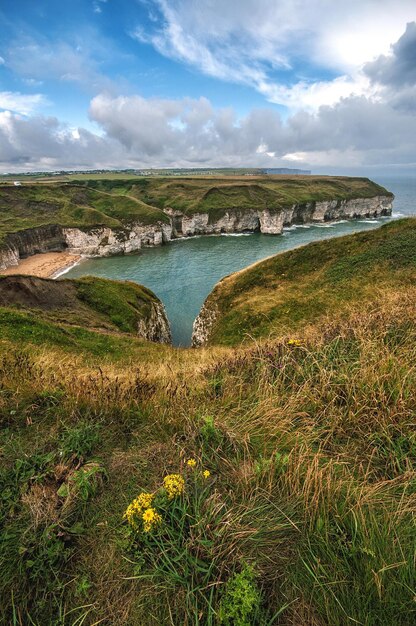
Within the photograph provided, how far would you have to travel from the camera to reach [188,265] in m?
81.0

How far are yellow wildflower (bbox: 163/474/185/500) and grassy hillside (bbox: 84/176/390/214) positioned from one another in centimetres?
13309

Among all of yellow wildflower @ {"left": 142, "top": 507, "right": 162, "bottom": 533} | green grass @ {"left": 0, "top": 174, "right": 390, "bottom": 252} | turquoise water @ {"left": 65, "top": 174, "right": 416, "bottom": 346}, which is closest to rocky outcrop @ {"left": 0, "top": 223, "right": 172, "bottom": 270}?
green grass @ {"left": 0, "top": 174, "right": 390, "bottom": 252}

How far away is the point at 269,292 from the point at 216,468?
87.9 ft

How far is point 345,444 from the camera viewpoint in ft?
13.0

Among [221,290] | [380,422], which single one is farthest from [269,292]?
[380,422]

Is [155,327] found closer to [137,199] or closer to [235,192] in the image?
[137,199]

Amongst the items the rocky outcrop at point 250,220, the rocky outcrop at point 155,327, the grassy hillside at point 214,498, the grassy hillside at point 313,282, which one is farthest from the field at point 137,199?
the grassy hillside at point 214,498

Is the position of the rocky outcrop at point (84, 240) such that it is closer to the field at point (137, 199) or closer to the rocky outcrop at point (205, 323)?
the field at point (137, 199)

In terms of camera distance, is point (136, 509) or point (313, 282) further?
point (313, 282)

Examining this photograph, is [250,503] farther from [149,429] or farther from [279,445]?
[149,429]

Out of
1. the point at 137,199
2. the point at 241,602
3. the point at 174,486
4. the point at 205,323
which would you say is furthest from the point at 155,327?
the point at 137,199

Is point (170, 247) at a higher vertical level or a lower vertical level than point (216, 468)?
lower

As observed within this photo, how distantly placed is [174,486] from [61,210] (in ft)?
430

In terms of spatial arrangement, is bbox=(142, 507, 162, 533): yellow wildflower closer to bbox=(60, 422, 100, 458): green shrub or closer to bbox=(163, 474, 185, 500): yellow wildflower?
bbox=(163, 474, 185, 500): yellow wildflower
